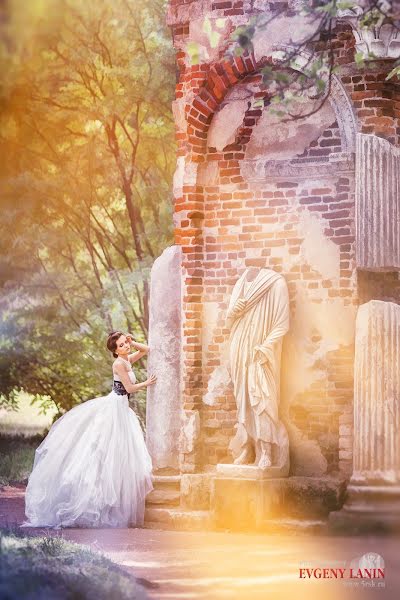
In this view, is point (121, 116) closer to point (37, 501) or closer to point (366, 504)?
point (37, 501)

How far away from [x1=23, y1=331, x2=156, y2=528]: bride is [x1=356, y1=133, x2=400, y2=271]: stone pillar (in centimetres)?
272

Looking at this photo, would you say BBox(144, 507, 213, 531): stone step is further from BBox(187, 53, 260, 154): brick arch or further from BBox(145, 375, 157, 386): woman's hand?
BBox(187, 53, 260, 154): brick arch

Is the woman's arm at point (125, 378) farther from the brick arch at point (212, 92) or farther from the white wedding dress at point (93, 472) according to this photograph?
the brick arch at point (212, 92)

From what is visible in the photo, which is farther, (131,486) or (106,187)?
(106,187)

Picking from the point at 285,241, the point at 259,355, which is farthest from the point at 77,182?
the point at 259,355

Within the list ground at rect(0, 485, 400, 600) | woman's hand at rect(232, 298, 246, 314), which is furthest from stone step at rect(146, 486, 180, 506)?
woman's hand at rect(232, 298, 246, 314)

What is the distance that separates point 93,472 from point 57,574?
4242 mm

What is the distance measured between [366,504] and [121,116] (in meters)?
9.61

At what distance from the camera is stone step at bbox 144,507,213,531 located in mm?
11099

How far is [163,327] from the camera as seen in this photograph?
469 inches

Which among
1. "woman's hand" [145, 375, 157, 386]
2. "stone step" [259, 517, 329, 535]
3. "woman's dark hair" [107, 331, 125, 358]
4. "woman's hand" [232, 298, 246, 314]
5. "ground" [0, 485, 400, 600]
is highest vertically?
"woman's hand" [232, 298, 246, 314]

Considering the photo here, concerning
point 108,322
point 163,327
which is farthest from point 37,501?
point 108,322

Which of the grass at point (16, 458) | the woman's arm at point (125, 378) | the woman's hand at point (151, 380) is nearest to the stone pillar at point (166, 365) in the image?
the woman's hand at point (151, 380)

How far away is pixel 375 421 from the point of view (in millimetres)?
10602
